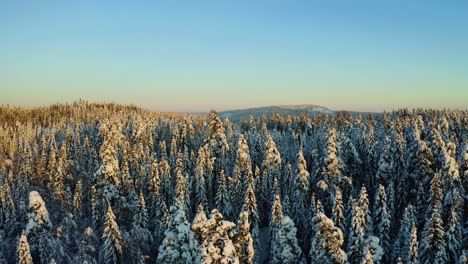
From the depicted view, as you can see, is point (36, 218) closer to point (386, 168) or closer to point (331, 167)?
point (331, 167)

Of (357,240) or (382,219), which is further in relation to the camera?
(382,219)

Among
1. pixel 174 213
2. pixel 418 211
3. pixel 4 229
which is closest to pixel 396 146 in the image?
pixel 418 211

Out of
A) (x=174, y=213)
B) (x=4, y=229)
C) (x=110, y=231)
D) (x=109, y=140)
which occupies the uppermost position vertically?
(x=109, y=140)

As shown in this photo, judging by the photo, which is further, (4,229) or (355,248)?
(4,229)

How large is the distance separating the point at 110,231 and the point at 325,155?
1109 inches

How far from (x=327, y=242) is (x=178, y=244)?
1310 centimetres

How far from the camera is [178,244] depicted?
3544cm

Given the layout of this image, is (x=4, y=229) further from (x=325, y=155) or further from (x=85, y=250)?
(x=325, y=155)

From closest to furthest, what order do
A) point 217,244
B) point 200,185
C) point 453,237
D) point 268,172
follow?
point 217,244
point 453,237
point 268,172
point 200,185

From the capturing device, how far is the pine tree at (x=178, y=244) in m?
35.2

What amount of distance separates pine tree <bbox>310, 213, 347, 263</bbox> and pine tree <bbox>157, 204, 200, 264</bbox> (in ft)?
36.7

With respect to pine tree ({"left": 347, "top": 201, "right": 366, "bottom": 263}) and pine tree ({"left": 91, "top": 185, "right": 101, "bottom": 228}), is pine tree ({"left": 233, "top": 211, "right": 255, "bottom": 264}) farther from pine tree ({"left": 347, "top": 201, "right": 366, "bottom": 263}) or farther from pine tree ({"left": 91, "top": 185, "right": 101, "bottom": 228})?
pine tree ({"left": 91, "top": 185, "right": 101, "bottom": 228})

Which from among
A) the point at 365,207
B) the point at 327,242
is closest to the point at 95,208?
the point at 327,242

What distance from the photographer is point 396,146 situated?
64062 millimetres
